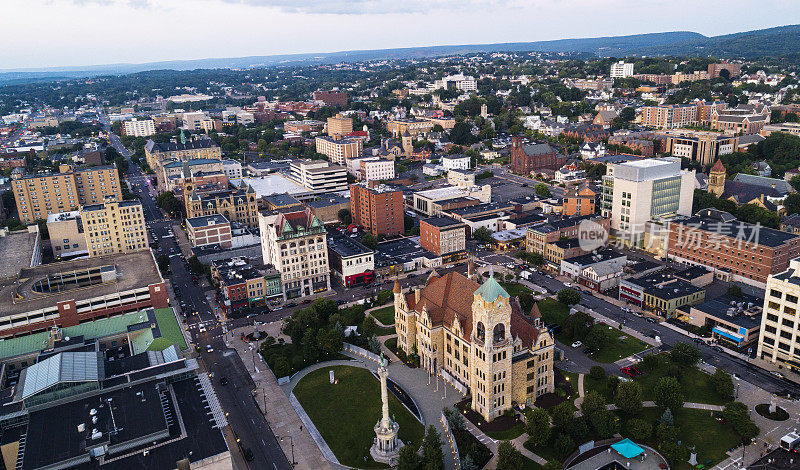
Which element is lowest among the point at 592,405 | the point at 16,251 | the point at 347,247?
the point at 592,405

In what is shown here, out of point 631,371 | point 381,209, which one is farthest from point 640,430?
point 381,209

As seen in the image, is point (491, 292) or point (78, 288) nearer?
point (491, 292)

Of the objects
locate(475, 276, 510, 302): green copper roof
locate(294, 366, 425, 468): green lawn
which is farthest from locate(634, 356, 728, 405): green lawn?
locate(294, 366, 425, 468): green lawn

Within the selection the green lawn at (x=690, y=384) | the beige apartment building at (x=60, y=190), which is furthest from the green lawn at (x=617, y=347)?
the beige apartment building at (x=60, y=190)

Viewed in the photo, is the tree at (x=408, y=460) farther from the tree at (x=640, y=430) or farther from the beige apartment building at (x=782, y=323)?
the beige apartment building at (x=782, y=323)

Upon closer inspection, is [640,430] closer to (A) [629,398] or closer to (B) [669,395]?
(A) [629,398]

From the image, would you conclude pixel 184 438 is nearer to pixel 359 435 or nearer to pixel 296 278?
pixel 359 435
